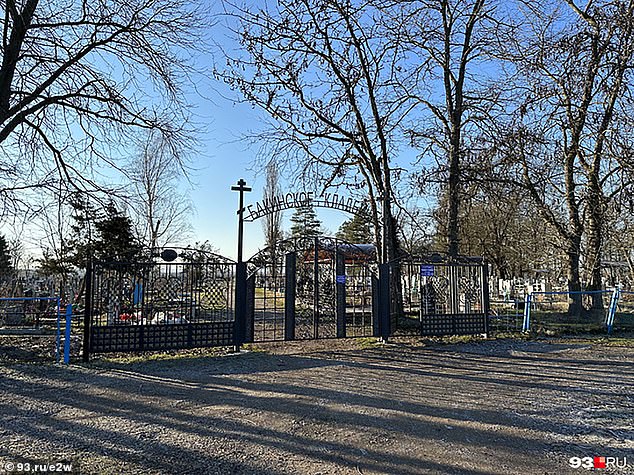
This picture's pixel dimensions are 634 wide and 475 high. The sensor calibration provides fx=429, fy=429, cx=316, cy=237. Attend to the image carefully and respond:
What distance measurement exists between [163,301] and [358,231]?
28.6 m

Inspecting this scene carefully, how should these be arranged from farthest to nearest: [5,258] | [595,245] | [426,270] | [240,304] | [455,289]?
[5,258]
[595,245]
[455,289]
[426,270]
[240,304]

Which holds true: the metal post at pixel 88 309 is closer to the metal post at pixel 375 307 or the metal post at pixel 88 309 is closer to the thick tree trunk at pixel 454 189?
the metal post at pixel 375 307

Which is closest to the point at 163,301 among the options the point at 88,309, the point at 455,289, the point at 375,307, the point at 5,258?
the point at 88,309

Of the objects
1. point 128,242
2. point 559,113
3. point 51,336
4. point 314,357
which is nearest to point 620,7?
point 559,113

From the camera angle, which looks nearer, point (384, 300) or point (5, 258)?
point (384, 300)

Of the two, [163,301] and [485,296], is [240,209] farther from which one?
[485,296]

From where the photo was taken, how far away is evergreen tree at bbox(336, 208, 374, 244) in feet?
47.8

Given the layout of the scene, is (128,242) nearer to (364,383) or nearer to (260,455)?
(364,383)

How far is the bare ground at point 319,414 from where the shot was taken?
3.57 meters

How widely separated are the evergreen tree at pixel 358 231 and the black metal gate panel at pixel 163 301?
4.08m

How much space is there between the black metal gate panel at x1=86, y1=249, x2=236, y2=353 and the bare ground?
0.38 meters

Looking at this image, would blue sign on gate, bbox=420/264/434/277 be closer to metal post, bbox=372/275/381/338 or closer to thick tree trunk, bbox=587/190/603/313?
metal post, bbox=372/275/381/338

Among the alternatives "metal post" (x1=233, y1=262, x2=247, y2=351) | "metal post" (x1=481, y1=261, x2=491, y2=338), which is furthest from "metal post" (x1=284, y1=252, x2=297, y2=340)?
"metal post" (x1=481, y1=261, x2=491, y2=338)

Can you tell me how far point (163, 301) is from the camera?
319 inches
